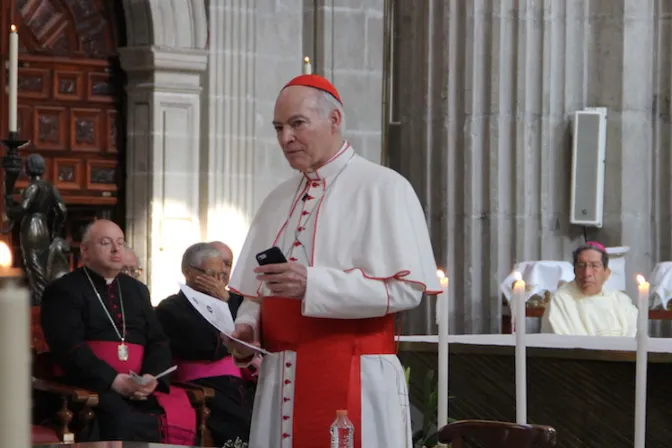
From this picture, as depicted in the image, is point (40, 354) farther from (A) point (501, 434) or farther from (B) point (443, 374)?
(A) point (501, 434)

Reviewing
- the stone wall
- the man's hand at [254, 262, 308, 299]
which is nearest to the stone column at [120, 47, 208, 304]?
the stone wall

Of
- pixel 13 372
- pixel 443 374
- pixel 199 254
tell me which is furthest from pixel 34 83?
pixel 13 372

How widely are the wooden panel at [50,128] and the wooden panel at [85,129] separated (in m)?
0.07

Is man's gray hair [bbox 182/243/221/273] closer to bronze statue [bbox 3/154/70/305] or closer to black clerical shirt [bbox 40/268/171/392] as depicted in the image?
black clerical shirt [bbox 40/268/171/392]

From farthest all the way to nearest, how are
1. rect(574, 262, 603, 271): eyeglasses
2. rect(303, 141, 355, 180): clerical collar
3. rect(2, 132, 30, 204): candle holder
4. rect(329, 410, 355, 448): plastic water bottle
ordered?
rect(574, 262, 603, 271): eyeglasses < rect(2, 132, 30, 204): candle holder < rect(303, 141, 355, 180): clerical collar < rect(329, 410, 355, 448): plastic water bottle

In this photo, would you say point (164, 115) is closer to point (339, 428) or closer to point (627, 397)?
point (627, 397)

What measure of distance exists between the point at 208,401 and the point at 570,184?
4299 mm

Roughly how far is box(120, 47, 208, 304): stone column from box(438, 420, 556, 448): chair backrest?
260 inches

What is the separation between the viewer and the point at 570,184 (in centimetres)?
956

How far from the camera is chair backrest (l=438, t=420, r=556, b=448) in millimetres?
2441

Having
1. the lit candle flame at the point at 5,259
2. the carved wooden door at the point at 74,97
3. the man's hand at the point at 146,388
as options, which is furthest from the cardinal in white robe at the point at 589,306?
the lit candle flame at the point at 5,259

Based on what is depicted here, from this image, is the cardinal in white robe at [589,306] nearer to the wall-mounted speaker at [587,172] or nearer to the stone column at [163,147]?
the wall-mounted speaker at [587,172]

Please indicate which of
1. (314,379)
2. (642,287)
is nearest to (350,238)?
(314,379)

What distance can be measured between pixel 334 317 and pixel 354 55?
24.3ft
